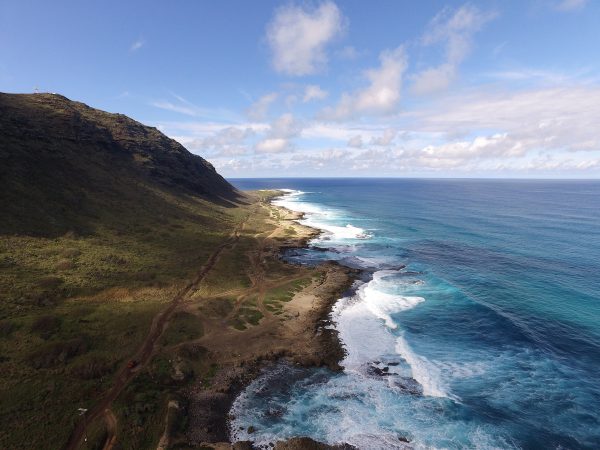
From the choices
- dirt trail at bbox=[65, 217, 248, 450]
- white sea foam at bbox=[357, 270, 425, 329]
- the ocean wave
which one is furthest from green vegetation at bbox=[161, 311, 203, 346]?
white sea foam at bbox=[357, 270, 425, 329]

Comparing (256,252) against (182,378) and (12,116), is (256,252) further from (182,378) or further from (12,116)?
(12,116)

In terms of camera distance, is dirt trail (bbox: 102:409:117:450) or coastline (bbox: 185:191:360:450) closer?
dirt trail (bbox: 102:409:117:450)

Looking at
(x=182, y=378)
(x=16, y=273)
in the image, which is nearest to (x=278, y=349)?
(x=182, y=378)

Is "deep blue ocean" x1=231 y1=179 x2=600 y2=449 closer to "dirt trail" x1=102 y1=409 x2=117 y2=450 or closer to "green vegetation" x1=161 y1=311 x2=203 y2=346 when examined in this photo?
"dirt trail" x1=102 y1=409 x2=117 y2=450

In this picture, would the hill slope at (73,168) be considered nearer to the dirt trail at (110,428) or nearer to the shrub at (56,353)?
the shrub at (56,353)

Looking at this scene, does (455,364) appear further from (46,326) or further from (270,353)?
(46,326)

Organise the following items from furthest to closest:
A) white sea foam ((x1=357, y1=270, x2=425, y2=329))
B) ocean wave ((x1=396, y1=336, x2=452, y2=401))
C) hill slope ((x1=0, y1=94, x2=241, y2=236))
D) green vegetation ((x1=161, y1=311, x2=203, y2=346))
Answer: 1. hill slope ((x1=0, y1=94, x2=241, y2=236))
2. white sea foam ((x1=357, y1=270, x2=425, y2=329))
3. green vegetation ((x1=161, y1=311, x2=203, y2=346))
4. ocean wave ((x1=396, y1=336, x2=452, y2=401))

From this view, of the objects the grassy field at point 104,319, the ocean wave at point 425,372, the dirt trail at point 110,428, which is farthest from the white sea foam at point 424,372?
the dirt trail at point 110,428
